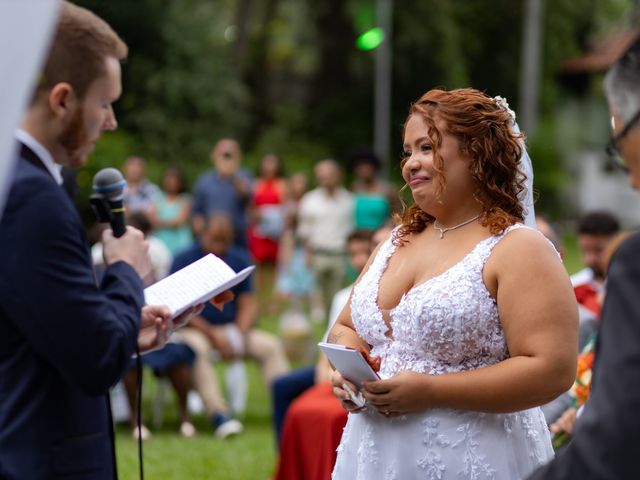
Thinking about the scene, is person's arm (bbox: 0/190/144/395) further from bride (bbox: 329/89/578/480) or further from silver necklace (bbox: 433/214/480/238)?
silver necklace (bbox: 433/214/480/238)

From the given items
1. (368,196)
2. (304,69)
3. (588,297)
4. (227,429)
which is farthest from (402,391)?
(304,69)

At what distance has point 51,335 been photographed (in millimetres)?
2580

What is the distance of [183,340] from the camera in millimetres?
9508

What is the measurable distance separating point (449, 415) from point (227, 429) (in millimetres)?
5880

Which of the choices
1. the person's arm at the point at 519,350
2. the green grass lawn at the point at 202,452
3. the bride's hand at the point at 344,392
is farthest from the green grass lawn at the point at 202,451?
the person's arm at the point at 519,350

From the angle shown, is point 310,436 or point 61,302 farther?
point 310,436

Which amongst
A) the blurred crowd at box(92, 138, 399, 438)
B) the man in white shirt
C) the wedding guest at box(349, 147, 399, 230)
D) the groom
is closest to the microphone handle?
the groom

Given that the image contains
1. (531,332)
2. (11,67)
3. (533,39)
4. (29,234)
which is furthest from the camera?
(533,39)

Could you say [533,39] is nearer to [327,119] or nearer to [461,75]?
[461,75]

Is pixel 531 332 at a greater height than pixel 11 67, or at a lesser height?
lesser

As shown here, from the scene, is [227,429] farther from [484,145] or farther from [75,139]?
[75,139]

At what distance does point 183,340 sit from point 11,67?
778 centimetres

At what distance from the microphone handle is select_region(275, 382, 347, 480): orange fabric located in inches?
138

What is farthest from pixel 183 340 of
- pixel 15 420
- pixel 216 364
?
pixel 15 420
